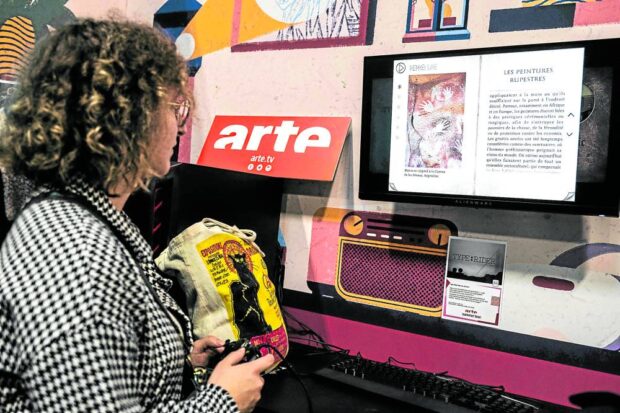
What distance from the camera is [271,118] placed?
1781mm

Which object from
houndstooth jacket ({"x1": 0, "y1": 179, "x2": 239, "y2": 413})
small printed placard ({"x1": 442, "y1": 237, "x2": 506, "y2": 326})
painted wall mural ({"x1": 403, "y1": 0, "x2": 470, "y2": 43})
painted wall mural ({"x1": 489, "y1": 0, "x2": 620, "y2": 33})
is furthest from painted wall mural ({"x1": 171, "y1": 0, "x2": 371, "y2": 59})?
houndstooth jacket ({"x1": 0, "y1": 179, "x2": 239, "y2": 413})

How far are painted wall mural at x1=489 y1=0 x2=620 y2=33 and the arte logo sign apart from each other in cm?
50

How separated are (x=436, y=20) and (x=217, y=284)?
3.03 ft

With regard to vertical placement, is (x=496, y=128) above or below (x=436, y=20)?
below

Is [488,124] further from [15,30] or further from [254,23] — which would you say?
[15,30]

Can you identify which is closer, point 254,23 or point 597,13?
point 597,13

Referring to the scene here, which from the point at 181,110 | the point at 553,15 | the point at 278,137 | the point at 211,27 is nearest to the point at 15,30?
the point at 211,27

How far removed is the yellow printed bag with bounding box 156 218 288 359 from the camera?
1305 mm

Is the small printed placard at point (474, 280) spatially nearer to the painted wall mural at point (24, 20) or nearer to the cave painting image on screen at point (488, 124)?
the cave painting image on screen at point (488, 124)

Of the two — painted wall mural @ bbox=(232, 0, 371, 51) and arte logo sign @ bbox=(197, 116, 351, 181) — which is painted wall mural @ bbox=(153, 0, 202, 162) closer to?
arte logo sign @ bbox=(197, 116, 351, 181)

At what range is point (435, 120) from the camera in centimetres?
135

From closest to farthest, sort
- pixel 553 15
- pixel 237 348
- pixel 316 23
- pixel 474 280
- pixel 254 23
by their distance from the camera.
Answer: pixel 237 348
pixel 553 15
pixel 474 280
pixel 316 23
pixel 254 23

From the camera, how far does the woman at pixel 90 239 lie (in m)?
0.66

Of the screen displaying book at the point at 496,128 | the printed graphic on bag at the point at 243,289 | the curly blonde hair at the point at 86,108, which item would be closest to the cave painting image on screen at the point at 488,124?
the screen displaying book at the point at 496,128
